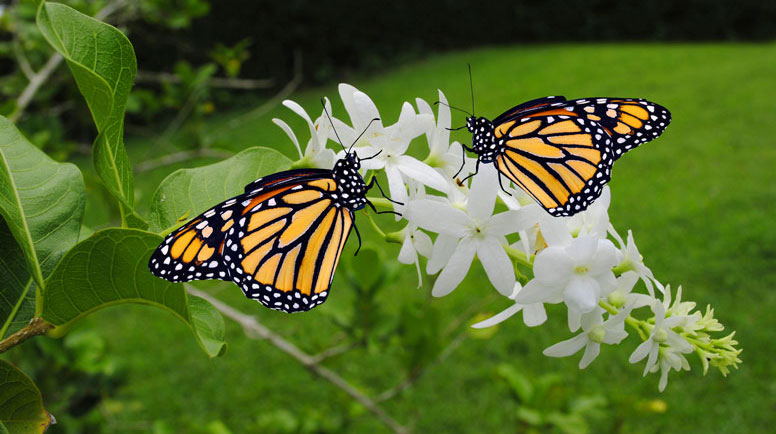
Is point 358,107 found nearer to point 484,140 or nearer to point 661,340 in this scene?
point 484,140

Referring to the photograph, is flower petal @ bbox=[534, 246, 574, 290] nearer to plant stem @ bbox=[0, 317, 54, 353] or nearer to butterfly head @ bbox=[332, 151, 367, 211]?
butterfly head @ bbox=[332, 151, 367, 211]

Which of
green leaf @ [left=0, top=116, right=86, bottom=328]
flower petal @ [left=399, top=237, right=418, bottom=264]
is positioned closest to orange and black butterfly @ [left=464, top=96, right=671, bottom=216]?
flower petal @ [left=399, top=237, right=418, bottom=264]

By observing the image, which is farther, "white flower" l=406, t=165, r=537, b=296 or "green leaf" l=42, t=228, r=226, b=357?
"white flower" l=406, t=165, r=537, b=296

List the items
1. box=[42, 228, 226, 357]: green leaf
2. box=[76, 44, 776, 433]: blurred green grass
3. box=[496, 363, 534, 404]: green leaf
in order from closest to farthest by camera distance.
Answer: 1. box=[42, 228, 226, 357]: green leaf
2. box=[496, 363, 534, 404]: green leaf
3. box=[76, 44, 776, 433]: blurred green grass

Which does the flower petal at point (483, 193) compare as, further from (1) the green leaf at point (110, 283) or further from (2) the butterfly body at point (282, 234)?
(1) the green leaf at point (110, 283)

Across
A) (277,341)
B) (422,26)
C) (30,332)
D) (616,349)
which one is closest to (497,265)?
(30,332)

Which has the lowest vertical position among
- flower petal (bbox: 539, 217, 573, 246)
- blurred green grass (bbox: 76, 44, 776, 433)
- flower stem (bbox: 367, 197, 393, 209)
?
blurred green grass (bbox: 76, 44, 776, 433)
